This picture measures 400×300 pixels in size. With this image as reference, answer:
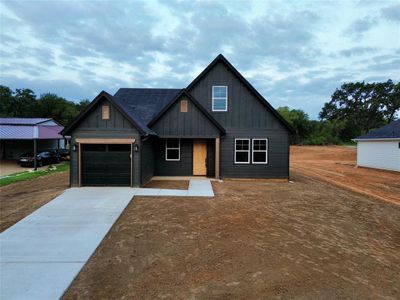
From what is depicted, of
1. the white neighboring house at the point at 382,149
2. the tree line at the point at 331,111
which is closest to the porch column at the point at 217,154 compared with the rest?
the white neighboring house at the point at 382,149

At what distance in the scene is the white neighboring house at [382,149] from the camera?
22.7m

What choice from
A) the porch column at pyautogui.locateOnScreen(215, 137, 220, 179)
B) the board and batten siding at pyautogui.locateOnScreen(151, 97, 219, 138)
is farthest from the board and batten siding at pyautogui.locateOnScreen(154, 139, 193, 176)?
the porch column at pyautogui.locateOnScreen(215, 137, 220, 179)

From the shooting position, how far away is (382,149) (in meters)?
24.4

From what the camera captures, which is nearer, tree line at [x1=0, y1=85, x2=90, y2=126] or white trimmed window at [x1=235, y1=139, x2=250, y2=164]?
white trimmed window at [x1=235, y1=139, x2=250, y2=164]

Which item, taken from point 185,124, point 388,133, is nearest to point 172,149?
point 185,124

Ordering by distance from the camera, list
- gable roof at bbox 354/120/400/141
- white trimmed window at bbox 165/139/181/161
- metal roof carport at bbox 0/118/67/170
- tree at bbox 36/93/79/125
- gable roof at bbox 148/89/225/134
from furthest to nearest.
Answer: tree at bbox 36/93/79/125 → metal roof carport at bbox 0/118/67/170 → gable roof at bbox 354/120/400/141 → white trimmed window at bbox 165/139/181/161 → gable roof at bbox 148/89/225/134

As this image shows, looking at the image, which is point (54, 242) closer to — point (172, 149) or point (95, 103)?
point (95, 103)

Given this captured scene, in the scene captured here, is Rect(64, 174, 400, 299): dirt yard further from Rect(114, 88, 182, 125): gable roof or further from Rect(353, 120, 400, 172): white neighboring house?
Rect(353, 120, 400, 172): white neighboring house

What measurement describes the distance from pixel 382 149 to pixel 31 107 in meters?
56.8

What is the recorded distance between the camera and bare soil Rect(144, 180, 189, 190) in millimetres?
13258

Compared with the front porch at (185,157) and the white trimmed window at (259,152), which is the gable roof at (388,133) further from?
the front porch at (185,157)

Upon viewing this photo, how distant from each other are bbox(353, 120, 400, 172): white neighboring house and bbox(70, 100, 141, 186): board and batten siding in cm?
2023

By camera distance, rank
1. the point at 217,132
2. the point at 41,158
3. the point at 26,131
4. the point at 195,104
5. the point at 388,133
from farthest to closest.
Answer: the point at 26,131 → the point at 41,158 → the point at 388,133 → the point at 217,132 → the point at 195,104

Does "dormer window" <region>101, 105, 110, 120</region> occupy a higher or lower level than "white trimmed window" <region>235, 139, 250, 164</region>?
higher
